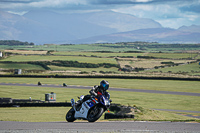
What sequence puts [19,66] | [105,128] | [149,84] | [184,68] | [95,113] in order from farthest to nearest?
[184,68], [19,66], [149,84], [95,113], [105,128]

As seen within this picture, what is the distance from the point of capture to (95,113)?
1789 cm

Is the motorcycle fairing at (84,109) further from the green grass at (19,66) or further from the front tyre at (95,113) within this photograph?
the green grass at (19,66)

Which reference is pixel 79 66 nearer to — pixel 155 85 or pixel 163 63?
pixel 163 63

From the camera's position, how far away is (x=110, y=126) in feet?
57.0

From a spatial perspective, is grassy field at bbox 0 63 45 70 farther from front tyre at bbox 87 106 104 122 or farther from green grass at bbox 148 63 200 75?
front tyre at bbox 87 106 104 122

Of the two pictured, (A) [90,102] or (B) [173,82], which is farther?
(B) [173,82]

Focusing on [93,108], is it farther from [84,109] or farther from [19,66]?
[19,66]

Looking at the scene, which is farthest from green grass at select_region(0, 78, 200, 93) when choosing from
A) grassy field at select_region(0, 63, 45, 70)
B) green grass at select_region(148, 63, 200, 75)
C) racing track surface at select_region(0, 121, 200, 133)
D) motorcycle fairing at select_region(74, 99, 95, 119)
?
racing track surface at select_region(0, 121, 200, 133)

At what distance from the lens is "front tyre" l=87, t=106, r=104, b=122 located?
1756 cm

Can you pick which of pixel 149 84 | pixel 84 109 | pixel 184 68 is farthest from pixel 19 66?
pixel 84 109

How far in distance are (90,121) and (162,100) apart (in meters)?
29.6

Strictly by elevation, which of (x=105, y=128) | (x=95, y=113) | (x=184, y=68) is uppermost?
(x=95, y=113)

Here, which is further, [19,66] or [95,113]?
[19,66]

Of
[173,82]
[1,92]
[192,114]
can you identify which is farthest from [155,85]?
[192,114]
